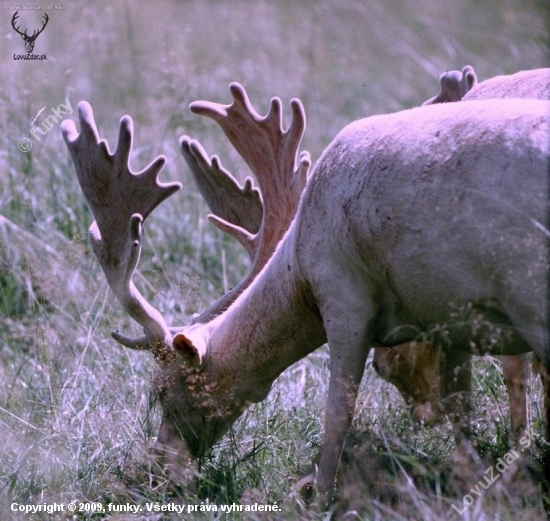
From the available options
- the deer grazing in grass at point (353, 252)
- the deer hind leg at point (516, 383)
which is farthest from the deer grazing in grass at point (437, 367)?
the deer grazing in grass at point (353, 252)

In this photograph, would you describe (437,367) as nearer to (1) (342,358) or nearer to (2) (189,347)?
(1) (342,358)

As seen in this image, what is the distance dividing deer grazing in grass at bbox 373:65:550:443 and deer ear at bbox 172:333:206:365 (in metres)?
0.77

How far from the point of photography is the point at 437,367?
15.2 feet

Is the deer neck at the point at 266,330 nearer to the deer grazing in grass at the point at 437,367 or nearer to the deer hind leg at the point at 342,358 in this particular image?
the deer hind leg at the point at 342,358

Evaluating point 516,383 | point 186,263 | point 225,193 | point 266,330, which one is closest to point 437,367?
point 516,383

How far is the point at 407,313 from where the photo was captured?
3.75m

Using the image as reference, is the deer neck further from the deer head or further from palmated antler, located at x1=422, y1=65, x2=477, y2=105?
palmated antler, located at x1=422, y1=65, x2=477, y2=105

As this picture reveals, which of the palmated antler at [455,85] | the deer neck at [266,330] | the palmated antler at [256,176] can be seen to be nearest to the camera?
the deer neck at [266,330]

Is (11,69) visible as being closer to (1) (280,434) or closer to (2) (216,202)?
(2) (216,202)

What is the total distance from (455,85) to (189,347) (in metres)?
1.78

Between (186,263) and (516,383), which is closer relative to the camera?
(516,383)

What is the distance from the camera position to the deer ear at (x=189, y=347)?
412cm

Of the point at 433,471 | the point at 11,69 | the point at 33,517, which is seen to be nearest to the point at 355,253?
the point at 433,471

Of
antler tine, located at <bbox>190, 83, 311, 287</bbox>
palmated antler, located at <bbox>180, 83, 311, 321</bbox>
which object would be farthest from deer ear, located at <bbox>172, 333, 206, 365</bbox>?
antler tine, located at <bbox>190, 83, 311, 287</bbox>
